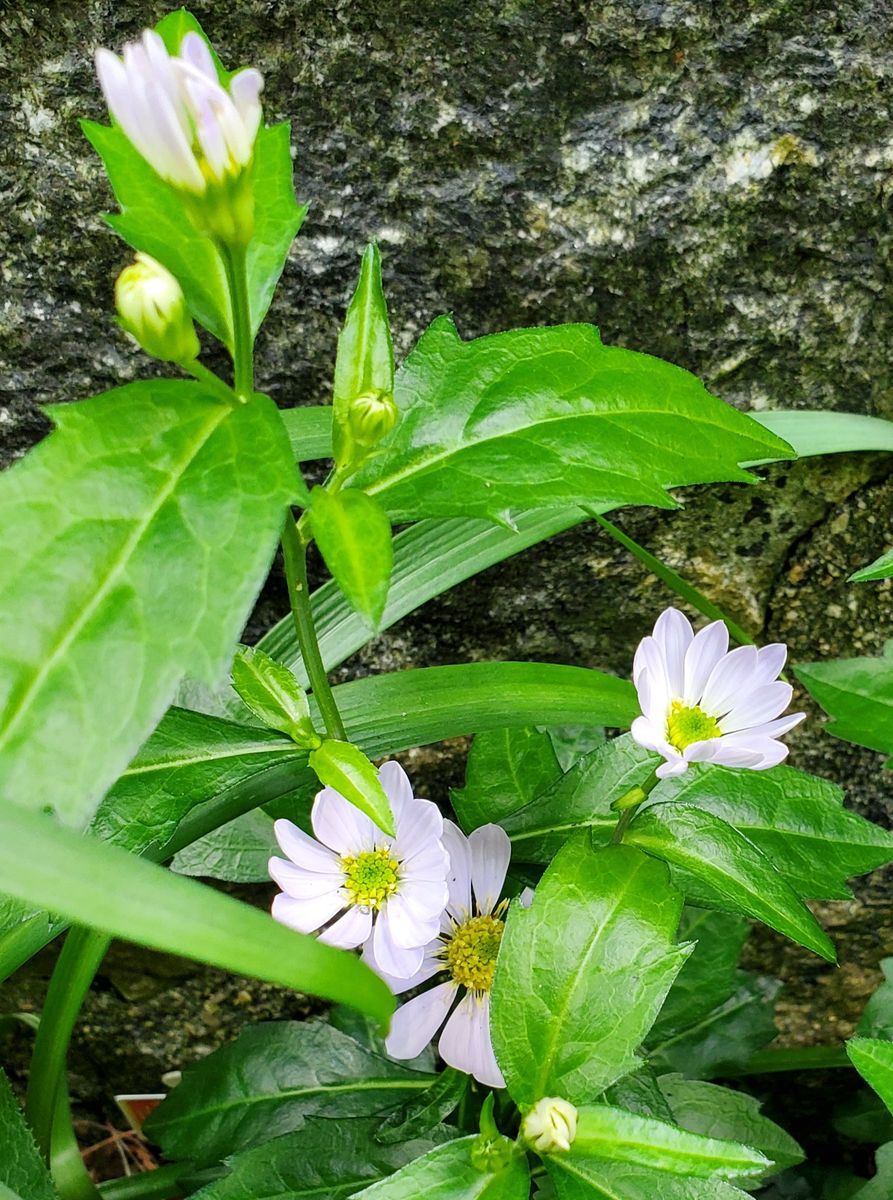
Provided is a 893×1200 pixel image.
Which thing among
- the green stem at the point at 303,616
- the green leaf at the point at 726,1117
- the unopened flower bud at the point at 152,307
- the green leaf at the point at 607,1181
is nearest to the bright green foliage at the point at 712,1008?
the green leaf at the point at 726,1117

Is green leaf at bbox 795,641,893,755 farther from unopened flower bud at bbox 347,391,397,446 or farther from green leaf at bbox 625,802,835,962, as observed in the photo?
unopened flower bud at bbox 347,391,397,446

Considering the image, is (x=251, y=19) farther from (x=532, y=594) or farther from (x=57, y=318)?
(x=532, y=594)

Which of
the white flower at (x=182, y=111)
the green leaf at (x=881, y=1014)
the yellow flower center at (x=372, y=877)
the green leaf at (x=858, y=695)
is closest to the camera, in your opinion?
the white flower at (x=182, y=111)

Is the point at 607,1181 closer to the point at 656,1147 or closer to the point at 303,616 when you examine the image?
the point at 656,1147

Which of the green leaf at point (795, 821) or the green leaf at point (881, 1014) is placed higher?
the green leaf at point (795, 821)

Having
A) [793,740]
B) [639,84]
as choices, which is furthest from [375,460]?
[793,740]

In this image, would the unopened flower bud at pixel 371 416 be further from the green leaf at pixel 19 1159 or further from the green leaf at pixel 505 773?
the green leaf at pixel 19 1159

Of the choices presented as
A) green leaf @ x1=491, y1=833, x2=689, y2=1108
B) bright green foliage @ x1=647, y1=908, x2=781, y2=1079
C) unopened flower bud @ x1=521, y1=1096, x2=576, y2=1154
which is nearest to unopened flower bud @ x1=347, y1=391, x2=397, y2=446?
green leaf @ x1=491, y1=833, x2=689, y2=1108
